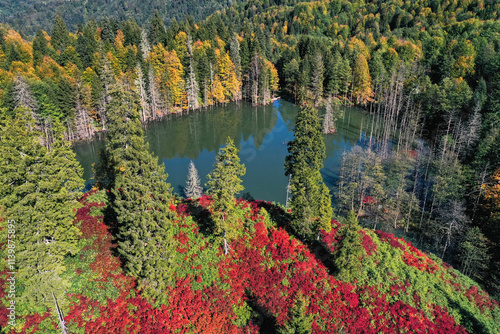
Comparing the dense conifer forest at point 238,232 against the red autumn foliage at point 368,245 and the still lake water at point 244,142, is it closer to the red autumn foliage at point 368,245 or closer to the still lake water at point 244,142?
the red autumn foliage at point 368,245

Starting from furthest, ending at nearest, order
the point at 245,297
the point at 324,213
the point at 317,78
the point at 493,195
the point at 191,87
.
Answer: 1. the point at 317,78
2. the point at 191,87
3. the point at 493,195
4. the point at 324,213
5. the point at 245,297

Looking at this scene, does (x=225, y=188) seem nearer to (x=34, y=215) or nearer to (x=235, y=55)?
(x=34, y=215)

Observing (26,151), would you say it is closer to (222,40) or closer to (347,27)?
(222,40)

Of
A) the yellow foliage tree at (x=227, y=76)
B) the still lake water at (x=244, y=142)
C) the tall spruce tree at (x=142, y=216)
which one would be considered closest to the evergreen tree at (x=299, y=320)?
the tall spruce tree at (x=142, y=216)

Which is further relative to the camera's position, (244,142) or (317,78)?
(317,78)

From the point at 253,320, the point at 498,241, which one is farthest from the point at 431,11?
the point at 253,320

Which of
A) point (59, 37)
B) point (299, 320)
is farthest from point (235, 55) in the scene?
point (299, 320)
